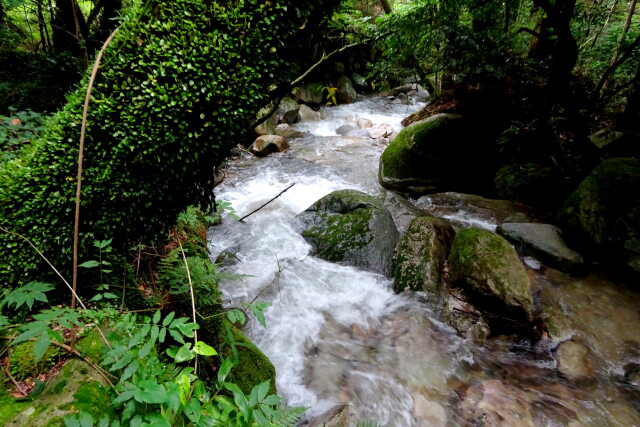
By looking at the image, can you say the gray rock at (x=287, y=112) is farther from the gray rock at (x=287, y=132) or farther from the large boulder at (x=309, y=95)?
the large boulder at (x=309, y=95)

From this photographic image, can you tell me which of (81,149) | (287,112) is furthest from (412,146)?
(81,149)

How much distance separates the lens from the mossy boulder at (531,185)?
20.7ft

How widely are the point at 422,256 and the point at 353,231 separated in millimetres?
1187

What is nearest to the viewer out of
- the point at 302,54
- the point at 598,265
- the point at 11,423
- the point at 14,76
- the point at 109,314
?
the point at 11,423

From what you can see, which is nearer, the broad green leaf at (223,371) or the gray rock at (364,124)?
the broad green leaf at (223,371)

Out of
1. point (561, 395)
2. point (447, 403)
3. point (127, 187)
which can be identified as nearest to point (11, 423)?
point (127, 187)

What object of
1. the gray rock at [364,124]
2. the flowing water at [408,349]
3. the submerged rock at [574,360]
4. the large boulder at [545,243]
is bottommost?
the submerged rock at [574,360]

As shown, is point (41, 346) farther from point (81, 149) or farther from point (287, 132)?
point (287, 132)

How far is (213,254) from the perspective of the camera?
510 cm

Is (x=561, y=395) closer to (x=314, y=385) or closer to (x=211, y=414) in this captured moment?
(x=314, y=385)

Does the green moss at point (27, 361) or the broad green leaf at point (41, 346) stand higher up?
the broad green leaf at point (41, 346)

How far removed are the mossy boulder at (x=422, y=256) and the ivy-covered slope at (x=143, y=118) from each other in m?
3.72

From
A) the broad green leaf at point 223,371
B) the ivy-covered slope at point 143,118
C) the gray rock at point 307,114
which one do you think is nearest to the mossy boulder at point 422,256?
the broad green leaf at point 223,371

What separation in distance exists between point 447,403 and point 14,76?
7.10 metres
